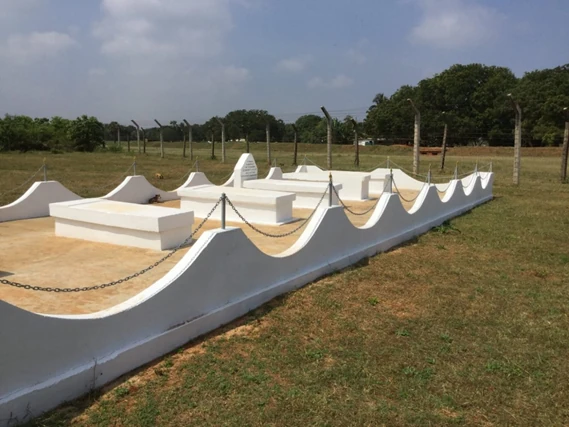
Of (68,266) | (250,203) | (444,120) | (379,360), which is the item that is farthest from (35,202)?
(444,120)

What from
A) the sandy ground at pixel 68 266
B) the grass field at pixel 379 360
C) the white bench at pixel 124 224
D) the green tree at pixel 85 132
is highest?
the green tree at pixel 85 132

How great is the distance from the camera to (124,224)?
23.1 ft

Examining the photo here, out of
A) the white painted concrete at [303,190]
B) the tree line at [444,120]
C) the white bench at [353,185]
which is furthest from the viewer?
the tree line at [444,120]

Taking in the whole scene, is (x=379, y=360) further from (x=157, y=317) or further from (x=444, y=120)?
(x=444, y=120)

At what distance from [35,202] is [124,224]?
11.4 feet

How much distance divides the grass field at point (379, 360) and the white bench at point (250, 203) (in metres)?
2.50

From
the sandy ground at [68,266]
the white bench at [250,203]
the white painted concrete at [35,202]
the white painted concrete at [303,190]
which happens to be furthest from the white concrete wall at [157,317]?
the white painted concrete at [35,202]

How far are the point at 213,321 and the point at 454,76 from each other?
59.6 metres

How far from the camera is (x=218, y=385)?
3621mm

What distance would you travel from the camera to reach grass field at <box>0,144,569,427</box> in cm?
332

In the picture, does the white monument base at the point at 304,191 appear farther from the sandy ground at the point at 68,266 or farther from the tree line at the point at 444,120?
the tree line at the point at 444,120

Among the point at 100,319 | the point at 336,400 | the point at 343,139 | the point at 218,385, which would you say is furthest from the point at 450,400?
the point at 343,139

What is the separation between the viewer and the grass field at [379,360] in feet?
10.9

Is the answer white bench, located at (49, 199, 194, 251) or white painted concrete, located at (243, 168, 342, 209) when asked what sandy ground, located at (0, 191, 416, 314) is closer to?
white bench, located at (49, 199, 194, 251)
